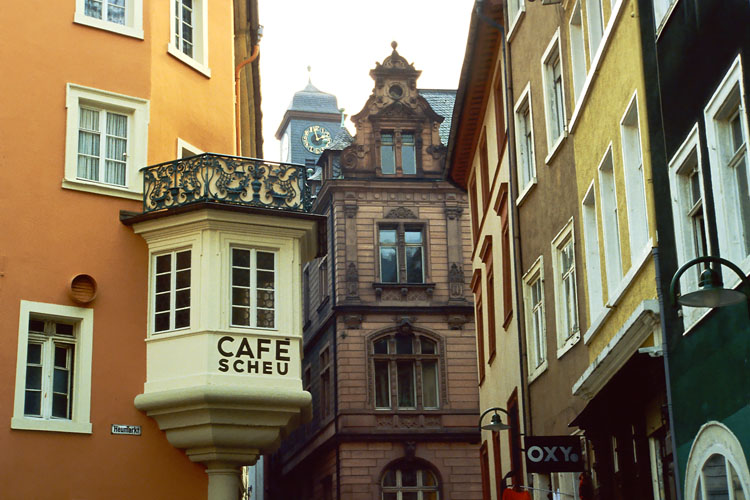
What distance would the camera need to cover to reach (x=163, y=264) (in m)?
23.0

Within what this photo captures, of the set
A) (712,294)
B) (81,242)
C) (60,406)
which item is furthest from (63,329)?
(712,294)

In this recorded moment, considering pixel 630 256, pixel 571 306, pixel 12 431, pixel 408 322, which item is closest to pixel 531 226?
pixel 571 306

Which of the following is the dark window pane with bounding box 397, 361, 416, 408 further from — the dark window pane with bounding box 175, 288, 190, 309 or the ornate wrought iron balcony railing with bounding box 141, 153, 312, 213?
the dark window pane with bounding box 175, 288, 190, 309

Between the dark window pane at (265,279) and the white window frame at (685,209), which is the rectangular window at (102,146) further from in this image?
the white window frame at (685,209)

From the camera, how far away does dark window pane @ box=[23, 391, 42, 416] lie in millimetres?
20859

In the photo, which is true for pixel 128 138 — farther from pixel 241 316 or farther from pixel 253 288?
pixel 241 316

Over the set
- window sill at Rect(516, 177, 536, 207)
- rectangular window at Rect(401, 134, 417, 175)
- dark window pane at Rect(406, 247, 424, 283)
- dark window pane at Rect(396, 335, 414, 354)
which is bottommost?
window sill at Rect(516, 177, 536, 207)

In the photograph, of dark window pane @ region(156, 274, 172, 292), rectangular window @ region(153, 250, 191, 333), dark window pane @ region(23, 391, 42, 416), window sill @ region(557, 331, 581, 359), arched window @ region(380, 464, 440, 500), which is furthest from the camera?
arched window @ region(380, 464, 440, 500)

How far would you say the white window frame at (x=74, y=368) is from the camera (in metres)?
20.6

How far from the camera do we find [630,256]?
15250 millimetres

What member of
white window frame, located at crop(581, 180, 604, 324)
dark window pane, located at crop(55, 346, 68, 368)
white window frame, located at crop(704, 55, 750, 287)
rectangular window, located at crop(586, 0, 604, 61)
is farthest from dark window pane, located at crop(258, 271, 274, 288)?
white window frame, located at crop(704, 55, 750, 287)

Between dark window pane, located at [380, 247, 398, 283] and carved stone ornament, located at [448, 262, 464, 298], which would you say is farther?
dark window pane, located at [380, 247, 398, 283]

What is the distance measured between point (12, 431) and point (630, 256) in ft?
36.6

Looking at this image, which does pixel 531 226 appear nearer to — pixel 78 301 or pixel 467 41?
pixel 467 41
